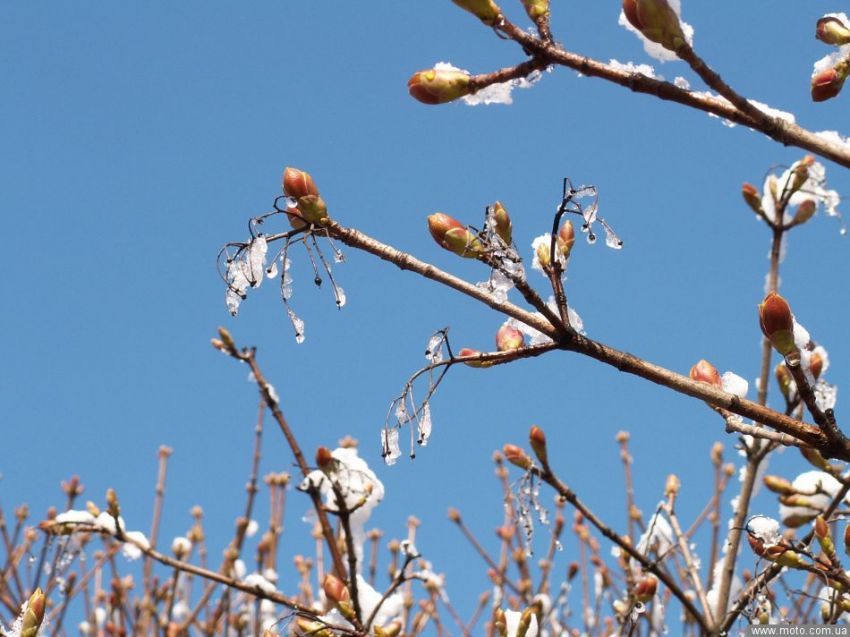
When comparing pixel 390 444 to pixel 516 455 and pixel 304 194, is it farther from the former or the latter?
pixel 516 455

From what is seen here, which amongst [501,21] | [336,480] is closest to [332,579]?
[336,480]

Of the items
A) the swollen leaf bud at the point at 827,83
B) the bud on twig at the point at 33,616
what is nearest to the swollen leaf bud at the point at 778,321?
the swollen leaf bud at the point at 827,83

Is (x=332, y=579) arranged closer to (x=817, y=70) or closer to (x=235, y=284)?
(x=235, y=284)

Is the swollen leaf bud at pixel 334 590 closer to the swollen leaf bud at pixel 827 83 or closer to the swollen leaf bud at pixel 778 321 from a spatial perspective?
the swollen leaf bud at pixel 778 321

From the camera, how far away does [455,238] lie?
1182 millimetres

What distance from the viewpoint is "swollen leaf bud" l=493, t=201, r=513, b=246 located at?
1.17m

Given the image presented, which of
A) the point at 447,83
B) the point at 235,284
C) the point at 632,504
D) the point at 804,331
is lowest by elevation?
the point at 804,331

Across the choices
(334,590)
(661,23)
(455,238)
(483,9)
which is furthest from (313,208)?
(334,590)

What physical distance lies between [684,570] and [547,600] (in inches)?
68.9

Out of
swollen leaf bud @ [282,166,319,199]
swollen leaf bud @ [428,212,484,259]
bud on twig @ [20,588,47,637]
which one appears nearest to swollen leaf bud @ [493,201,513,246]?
swollen leaf bud @ [428,212,484,259]

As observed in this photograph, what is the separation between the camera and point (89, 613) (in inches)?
179

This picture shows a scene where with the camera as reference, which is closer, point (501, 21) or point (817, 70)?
point (501, 21)

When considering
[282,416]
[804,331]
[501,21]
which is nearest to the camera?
[501,21]

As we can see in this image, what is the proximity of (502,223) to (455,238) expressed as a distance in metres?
0.07
